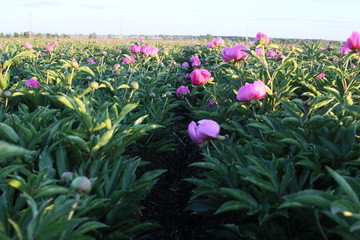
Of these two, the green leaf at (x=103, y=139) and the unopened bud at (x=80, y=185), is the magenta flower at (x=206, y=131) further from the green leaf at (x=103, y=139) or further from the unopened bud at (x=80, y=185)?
the unopened bud at (x=80, y=185)

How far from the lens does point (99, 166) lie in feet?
4.52

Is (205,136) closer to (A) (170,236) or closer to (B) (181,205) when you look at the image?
(A) (170,236)

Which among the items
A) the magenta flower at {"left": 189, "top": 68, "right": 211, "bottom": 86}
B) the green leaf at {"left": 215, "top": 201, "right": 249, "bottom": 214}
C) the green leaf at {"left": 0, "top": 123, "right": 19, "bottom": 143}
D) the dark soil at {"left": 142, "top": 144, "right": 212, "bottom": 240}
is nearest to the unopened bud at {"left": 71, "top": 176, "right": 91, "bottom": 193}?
the green leaf at {"left": 215, "top": 201, "right": 249, "bottom": 214}

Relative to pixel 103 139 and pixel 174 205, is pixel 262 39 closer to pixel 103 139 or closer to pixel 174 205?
pixel 174 205

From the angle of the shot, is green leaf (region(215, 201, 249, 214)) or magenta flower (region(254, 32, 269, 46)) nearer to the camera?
green leaf (region(215, 201, 249, 214))

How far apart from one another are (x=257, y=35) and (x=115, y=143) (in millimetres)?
1510

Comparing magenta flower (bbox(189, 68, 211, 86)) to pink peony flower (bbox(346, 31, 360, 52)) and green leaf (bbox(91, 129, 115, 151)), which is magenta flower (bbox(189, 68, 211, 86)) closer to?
pink peony flower (bbox(346, 31, 360, 52))

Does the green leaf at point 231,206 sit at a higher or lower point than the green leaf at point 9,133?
lower

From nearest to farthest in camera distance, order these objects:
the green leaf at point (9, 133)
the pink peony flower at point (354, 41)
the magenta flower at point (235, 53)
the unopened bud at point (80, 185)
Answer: the unopened bud at point (80, 185), the green leaf at point (9, 133), the pink peony flower at point (354, 41), the magenta flower at point (235, 53)

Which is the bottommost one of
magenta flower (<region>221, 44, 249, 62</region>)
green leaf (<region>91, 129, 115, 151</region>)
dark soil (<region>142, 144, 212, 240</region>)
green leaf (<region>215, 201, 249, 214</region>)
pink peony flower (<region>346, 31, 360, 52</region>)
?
dark soil (<region>142, 144, 212, 240</region>)

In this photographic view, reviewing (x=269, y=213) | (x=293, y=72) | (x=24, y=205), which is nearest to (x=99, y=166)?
(x=24, y=205)

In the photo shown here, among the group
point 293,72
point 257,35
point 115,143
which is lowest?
point 115,143

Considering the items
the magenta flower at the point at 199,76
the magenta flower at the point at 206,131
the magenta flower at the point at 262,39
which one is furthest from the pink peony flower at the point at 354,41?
the magenta flower at the point at 206,131

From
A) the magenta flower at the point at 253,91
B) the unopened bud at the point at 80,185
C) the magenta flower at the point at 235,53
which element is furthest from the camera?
the magenta flower at the point at 235,53
